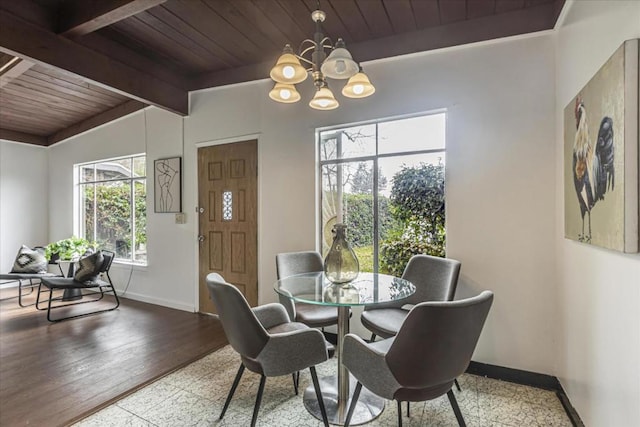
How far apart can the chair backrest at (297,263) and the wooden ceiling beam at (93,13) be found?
2089 millimetres

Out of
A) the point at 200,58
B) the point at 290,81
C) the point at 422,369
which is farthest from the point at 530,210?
the point at 200,58

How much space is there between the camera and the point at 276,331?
6.92 feet

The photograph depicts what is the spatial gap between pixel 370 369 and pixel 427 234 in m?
1.54

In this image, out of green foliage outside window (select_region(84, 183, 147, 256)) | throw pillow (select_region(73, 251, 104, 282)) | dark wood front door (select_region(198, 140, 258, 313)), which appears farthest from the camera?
green foliage outside window (select_region(84, 183, 147, 256))

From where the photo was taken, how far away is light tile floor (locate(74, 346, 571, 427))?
1925 mm

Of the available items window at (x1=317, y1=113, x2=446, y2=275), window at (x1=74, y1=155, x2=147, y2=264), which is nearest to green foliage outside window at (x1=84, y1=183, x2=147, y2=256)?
window at (x1=74, y1=155, x2=147, y2=264)

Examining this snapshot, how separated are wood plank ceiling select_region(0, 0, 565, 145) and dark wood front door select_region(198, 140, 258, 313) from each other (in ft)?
2.73

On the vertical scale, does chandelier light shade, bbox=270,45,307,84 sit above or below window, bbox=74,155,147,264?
above

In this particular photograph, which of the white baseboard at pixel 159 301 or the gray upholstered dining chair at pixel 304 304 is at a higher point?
the gray upholstered dining chair at pixel 304 304

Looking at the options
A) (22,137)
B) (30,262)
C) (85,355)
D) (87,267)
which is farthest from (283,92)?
(22,137)

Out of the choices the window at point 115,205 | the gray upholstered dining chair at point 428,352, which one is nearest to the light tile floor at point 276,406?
the gray upholstered dining chair at point 428,352

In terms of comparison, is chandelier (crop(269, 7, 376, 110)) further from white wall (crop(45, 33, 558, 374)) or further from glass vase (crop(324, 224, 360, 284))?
white wall (crop(45, 33, 558, 374))

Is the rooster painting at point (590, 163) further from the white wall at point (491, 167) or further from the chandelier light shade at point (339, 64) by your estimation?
the chandelier light shade at point (339, 64)

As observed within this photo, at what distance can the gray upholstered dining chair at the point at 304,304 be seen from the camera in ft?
7.91
